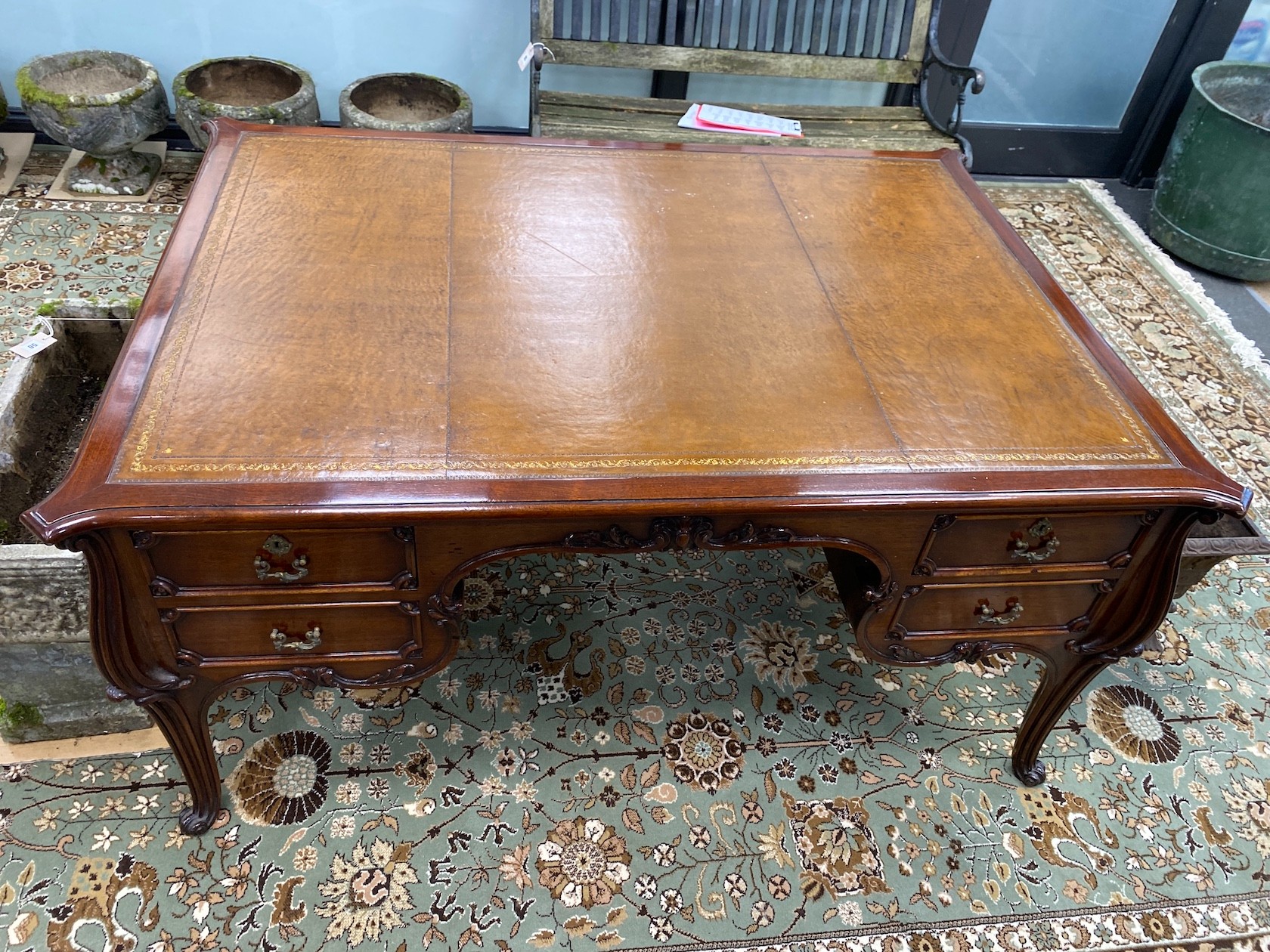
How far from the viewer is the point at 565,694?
83.0 inches

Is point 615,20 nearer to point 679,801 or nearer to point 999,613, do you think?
point 999,613

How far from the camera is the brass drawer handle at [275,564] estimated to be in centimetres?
139

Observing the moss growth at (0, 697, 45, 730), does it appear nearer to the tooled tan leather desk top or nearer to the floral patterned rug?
the floral patterned rug

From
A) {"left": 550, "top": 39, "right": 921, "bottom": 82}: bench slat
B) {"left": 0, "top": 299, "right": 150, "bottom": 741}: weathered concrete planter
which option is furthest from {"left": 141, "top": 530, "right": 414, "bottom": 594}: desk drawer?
{"left": 550, "top": 39, "right": 921, "bottom": 82}: bench slat

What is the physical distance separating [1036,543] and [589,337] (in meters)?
0.85

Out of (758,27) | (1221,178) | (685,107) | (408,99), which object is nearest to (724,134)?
(685,107)

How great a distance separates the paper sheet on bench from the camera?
311cm

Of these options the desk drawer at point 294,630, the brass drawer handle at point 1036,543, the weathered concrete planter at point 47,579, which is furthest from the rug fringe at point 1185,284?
the weathered concrete planter at point 47,579

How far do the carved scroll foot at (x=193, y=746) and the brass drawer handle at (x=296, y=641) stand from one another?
0.58 ft

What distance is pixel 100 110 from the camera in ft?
9.95

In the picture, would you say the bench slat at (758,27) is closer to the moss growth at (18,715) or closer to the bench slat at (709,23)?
the bench slat at (709,23)

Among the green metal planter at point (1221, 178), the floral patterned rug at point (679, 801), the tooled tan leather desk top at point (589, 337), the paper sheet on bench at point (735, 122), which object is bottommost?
the floral patterned rug at point (679, 801)

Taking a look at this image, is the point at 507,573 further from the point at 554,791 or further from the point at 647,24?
the point at 647,24

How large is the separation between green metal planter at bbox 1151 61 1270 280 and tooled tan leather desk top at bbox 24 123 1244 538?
1.88 meters
